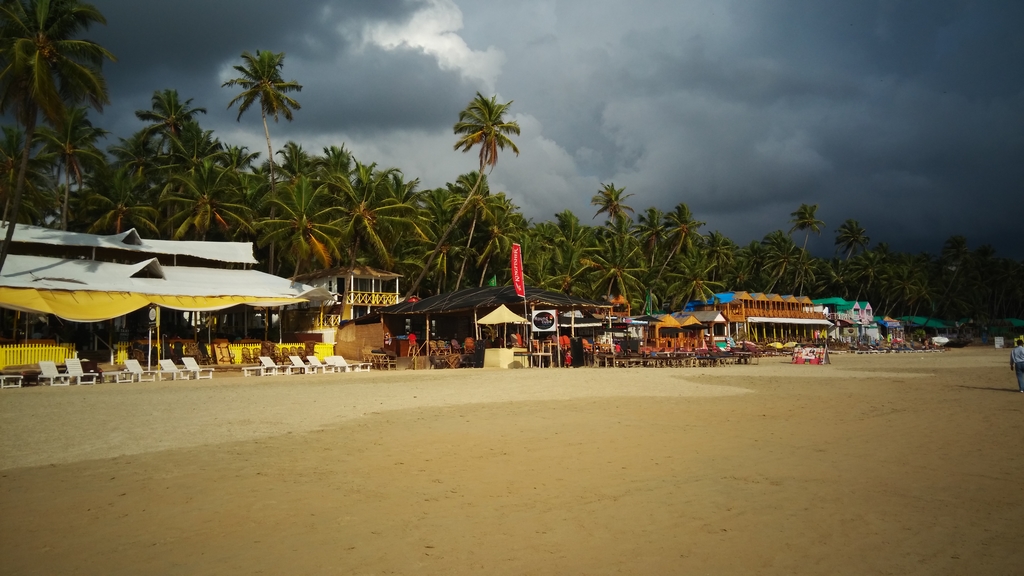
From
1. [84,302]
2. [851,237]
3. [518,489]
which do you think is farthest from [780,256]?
[518,489]

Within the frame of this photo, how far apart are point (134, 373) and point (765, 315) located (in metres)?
51.3

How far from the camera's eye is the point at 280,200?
37.8 m

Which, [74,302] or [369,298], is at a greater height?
[369,298]

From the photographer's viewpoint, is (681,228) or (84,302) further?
(681,228)

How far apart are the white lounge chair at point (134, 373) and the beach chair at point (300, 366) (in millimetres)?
4340

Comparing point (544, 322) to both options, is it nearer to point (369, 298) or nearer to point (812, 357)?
point (812, 357)

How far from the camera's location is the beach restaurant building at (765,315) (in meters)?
59.4

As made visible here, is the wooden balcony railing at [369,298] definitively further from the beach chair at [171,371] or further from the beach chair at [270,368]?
the beach chair at [171,371]

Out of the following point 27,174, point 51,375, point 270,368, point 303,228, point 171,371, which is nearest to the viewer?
point 51,375

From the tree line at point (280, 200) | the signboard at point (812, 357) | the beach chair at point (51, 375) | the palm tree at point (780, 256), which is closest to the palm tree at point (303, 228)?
the tree line at point (280, 200)

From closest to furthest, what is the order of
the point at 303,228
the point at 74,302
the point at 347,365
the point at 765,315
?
the point at 74,302, the point at 347,365, the point at 303,228, the point at 765,315

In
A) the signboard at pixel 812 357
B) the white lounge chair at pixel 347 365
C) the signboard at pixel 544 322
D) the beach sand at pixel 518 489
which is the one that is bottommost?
the beach sand at pixel 518 489

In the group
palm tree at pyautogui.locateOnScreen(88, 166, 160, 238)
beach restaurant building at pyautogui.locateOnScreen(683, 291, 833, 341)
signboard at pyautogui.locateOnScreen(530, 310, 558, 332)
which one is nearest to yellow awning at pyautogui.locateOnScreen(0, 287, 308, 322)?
signboard at pyautogui.locateOnScreen(530, 310, 558, 332)

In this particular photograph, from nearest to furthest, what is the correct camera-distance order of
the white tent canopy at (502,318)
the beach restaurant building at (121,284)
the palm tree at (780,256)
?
the beach restaurant building at (121,284), the white tent canopy at (502,318), the palm tree at (780,256)
